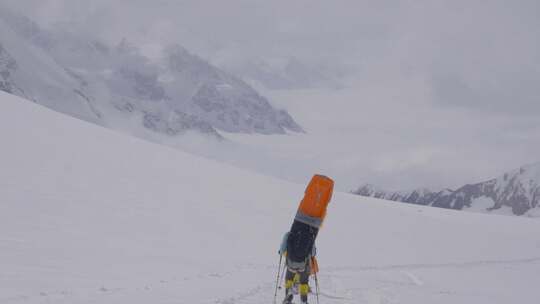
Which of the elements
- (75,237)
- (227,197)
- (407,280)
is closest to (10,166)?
(75,237)

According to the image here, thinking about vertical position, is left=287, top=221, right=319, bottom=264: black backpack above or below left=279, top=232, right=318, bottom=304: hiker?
above

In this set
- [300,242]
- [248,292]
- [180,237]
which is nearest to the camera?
[300,242]

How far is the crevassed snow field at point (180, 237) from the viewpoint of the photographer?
502 inches

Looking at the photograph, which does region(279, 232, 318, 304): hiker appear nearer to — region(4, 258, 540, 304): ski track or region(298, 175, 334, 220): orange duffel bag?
region(298, 175, 334, 220): orange duffel bag

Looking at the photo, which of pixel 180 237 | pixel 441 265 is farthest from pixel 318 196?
pixel 441 265

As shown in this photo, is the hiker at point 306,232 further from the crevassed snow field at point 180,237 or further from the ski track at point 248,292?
the crevassed snow field at point 180,237

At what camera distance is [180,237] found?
2083cm

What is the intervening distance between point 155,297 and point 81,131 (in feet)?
94.2

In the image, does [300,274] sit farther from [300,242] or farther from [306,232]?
[306,232]

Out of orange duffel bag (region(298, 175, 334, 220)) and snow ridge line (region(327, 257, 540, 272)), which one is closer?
orange duffel bag (region(298, 175, 334, 220))

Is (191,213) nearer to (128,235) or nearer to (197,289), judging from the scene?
(128,235)

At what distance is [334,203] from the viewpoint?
40531 mm

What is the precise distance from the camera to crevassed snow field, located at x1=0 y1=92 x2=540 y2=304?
1276cm

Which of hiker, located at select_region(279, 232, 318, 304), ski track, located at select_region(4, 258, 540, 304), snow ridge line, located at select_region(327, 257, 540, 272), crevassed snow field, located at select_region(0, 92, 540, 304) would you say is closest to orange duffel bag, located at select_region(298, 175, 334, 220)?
hiker, located at select_region(279, 232, 318, 304)
